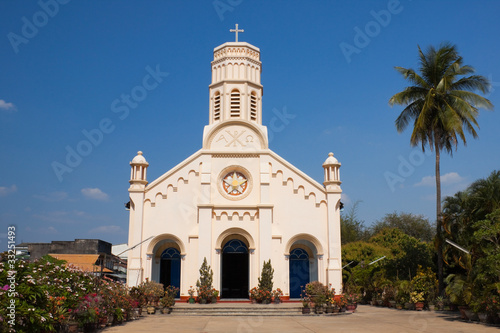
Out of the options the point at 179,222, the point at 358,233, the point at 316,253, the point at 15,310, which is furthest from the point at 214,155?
the point at 358,233

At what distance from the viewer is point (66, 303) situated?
44.1 feet

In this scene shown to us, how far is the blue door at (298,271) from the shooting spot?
1024 inches

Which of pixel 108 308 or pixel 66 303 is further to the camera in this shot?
pixel 108 308

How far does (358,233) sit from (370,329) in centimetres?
4286

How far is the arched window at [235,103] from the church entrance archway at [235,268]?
7888 mm

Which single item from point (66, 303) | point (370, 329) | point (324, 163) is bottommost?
point (370, 329)

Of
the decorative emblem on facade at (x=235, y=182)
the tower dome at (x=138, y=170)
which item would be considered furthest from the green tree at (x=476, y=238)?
the tower dome at (x=138, y=170)

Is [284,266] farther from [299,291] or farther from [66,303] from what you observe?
[66,303]

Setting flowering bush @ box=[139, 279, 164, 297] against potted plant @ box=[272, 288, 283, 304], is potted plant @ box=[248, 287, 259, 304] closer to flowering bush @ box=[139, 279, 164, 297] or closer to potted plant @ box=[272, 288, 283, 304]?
potted plant @ box=[272, 288, 283, 304]

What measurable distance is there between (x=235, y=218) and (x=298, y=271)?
5.00 meters

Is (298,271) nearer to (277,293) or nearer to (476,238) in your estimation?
(277,293)

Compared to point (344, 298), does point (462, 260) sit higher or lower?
higher

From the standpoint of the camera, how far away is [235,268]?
26094 mm

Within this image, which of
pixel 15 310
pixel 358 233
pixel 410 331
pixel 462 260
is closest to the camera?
pixel 15 310
